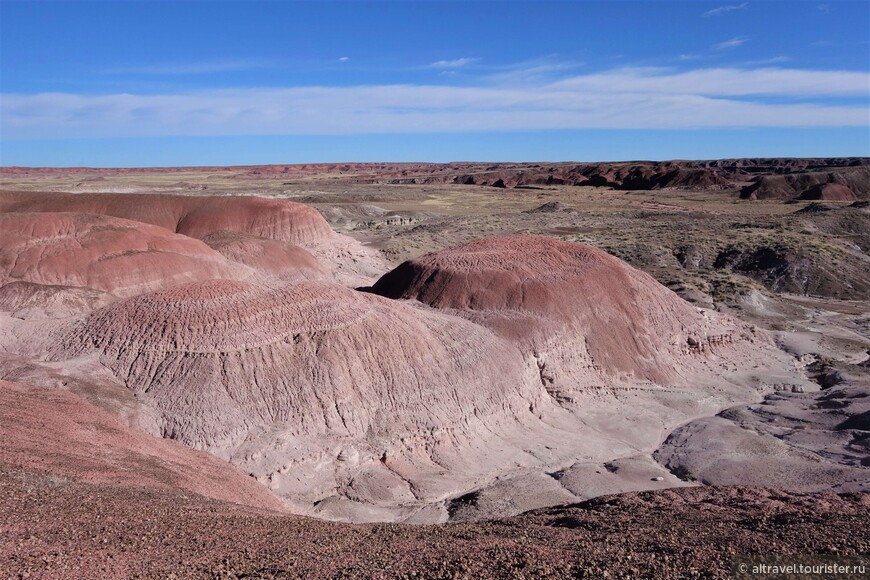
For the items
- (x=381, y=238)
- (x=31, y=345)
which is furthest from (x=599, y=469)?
(x=381, y=238)

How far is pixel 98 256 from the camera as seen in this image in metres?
33.8

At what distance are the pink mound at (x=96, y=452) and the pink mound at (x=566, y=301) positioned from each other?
43.3 feet

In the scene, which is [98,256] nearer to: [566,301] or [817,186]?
[566,301]

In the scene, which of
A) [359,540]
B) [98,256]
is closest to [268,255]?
[98,256]

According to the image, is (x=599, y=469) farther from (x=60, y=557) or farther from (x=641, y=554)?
(x=60, y=557)

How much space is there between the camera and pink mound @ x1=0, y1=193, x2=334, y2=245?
168ft

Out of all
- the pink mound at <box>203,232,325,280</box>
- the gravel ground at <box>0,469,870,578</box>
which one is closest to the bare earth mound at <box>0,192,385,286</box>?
the pink mound at <box>203,232,325,280</box>

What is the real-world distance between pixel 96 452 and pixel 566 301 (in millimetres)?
19360

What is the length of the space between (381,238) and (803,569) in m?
61.2

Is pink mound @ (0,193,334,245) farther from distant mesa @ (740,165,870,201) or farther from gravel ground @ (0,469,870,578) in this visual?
distant mesa @ (740,165,870,201)

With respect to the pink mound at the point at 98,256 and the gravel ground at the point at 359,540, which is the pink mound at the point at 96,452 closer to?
the gravel ground at the point at 359,540

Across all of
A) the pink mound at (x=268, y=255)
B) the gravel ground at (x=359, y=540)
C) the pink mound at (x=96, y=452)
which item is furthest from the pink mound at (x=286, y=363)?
the pink mound at (x=268, y=255)

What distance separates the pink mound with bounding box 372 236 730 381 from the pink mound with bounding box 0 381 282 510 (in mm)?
13209

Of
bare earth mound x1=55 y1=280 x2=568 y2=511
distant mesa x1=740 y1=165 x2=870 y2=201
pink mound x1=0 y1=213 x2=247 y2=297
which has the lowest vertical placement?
bare earth mound x1=55 y1=280 x2=568 y2=511
